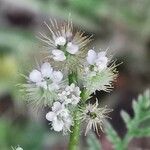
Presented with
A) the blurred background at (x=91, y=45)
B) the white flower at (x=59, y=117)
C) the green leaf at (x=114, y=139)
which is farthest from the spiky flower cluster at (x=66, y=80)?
Answer: the blurred background at (x=91, y=45)

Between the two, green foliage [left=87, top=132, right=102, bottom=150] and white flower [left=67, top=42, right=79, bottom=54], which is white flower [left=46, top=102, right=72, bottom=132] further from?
green foliage [left=87, top=132, right=102, bottom=150]

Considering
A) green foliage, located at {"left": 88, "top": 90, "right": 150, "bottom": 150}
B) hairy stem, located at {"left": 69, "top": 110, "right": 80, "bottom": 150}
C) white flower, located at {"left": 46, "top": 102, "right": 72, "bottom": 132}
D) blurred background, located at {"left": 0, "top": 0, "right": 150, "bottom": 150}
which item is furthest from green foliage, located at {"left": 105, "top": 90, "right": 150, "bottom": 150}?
blurred background, located at {"left": 0, "top": 0, "right": 150, "bottom": 150}

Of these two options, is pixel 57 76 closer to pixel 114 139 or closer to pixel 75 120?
pixel 75 120

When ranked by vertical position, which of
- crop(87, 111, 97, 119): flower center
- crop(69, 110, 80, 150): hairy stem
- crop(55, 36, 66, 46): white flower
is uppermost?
crop(55, 36, 66, 46): white flower

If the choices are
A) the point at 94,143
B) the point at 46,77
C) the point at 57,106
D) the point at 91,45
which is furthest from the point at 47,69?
the point at 91,45

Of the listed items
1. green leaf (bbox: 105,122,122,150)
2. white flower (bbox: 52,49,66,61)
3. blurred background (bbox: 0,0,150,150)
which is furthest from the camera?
blurred background (bbox: 0,0,150,150)

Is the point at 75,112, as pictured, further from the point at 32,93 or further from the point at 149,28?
the point at 149,28

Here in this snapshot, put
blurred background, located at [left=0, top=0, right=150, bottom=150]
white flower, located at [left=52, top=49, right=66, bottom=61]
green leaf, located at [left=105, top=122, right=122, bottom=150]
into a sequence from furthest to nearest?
1. blurred background, located at [left=0, top=0, right=150, bottom=150]
2. green leaf, located at [left=105, top=122, right=122, bottom=150]
3. white flower, located at [left=52, top=49, right=66, bottom=61]
